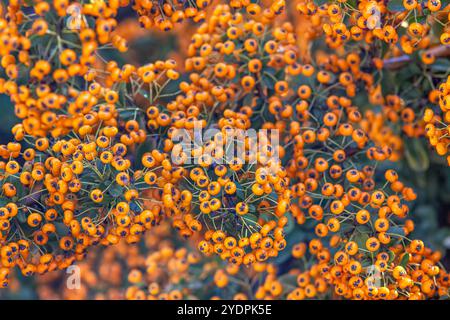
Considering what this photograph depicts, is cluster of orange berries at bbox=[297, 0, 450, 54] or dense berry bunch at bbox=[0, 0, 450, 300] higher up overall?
cluster of orange berries at bbox=[297, 0, 450, 54]

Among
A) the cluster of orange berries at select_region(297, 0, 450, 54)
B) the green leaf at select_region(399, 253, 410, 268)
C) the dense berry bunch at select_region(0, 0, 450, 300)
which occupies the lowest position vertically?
the green leaf at select_region(399, 253, 410, 268)

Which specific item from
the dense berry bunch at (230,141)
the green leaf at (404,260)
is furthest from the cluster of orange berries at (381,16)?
the green leaf at (404,260)

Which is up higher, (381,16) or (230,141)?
(381,16)

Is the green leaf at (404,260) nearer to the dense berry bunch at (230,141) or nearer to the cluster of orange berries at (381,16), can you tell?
the dense berry bunch at (230,141)

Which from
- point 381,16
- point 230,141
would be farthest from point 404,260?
point 381,16

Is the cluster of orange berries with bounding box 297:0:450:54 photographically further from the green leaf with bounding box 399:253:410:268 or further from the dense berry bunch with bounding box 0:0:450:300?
the green leaf with bounding box 399:253:410:268

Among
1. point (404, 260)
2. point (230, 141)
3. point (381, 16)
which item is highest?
point (381, 16)

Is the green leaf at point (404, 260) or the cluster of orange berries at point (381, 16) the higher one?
the cluster of orange berries at point (381, 16)

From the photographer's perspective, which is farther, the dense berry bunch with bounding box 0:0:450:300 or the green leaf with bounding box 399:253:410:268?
the green leaf with bounding box 399:253:410:268

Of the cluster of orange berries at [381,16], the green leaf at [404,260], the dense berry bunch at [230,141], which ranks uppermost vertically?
the cluster of orange berries at [381,16]

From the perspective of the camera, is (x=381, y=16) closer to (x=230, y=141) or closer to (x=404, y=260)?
(x=230, y=141)

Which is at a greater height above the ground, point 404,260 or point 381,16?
point 381,16

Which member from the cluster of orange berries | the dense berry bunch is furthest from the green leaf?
the cluster of orange berries
